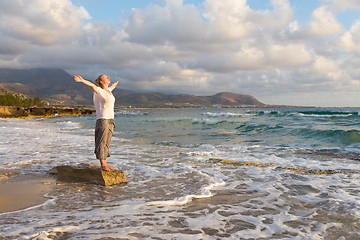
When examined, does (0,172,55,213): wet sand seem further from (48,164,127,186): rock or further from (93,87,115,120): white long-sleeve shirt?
(93,87,115,120): white long-sleeve shirt

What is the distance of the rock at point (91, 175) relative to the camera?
5574 mm

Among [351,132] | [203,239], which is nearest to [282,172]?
[203,239]

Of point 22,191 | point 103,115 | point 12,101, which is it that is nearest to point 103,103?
point 103,115

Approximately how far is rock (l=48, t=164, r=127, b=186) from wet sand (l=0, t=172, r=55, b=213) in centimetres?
35

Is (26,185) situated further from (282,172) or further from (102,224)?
(282,172)

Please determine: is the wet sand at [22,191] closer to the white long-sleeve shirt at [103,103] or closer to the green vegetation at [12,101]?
the white long-sleeve shirt at [103,103]

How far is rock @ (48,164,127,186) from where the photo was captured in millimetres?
5574

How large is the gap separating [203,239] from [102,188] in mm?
2875

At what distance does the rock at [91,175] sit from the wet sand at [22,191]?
1.16 ft

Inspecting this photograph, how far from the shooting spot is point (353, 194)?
5.00m

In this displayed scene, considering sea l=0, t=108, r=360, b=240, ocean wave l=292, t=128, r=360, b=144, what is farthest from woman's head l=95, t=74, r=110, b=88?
ocean wave l=292, t=128, r=360, b=144

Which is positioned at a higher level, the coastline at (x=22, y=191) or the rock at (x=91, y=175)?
A: the rock at (x=91, y=175)

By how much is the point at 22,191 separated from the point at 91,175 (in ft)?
4.35

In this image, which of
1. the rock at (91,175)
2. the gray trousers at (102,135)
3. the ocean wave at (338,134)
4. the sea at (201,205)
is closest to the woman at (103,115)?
the gray trousers at (102,135)
